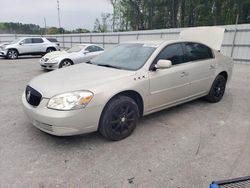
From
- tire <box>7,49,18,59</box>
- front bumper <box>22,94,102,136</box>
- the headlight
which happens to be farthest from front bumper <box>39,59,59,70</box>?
tire <box>7,49,18,59</box>

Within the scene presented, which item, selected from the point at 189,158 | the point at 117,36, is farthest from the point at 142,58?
the point at 117,36

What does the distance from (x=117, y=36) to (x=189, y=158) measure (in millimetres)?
17054

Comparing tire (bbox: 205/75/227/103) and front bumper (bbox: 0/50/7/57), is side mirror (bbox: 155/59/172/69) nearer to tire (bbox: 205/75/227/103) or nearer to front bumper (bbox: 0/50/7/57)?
tire (bbox: 205/75/227/103)

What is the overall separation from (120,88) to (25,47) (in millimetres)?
13355

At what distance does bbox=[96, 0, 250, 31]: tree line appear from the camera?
22.2 meters

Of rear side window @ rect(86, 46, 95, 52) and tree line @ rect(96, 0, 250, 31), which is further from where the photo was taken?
tree line @ rect(96, 0, 250, 31)

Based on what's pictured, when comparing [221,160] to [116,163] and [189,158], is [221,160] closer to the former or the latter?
[189,158]

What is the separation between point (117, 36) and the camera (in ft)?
60.1

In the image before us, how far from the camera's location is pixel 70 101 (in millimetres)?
2500

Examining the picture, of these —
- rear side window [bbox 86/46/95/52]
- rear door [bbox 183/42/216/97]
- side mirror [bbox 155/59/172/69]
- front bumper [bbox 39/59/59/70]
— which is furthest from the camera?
rear side window [bbox 86/46/95/52]

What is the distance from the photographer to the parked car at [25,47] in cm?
1353

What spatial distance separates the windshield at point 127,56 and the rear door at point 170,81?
225 mm

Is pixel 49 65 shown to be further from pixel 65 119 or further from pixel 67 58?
pixel 65 119

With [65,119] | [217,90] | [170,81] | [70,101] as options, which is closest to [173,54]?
[170,81]
